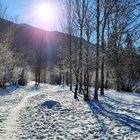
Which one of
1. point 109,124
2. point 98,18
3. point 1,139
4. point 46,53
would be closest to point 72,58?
point 98,18

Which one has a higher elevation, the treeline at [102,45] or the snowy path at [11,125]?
the treeline at [102,45]

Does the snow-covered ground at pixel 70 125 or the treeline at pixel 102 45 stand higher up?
the treeline at pixel 102 45

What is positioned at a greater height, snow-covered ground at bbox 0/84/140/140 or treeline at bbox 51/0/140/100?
treeline at bbox 51/0/140/100

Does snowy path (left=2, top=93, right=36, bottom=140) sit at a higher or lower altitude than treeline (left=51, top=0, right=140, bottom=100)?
lower

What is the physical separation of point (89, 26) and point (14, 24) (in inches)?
688

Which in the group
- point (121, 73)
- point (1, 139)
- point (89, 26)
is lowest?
point (1, 139)

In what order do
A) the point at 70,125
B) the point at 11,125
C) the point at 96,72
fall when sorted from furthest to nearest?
1. the point at 96,72
2. the point at 11,125
3. the point at 70,125

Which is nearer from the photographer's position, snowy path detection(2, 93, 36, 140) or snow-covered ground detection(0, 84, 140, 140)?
snow-covered ground detection(0, 84, 140, 140)

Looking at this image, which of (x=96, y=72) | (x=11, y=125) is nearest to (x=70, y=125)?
(x=11, y=125)

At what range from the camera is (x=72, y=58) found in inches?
1013

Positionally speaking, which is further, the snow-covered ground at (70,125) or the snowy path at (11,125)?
the snowy path at (11,125)

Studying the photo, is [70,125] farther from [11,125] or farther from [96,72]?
[96,72]

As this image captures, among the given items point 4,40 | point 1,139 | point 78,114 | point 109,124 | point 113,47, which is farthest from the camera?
point 4,40

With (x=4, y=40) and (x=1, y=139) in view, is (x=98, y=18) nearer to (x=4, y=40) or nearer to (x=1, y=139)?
(x=1, y=139)
